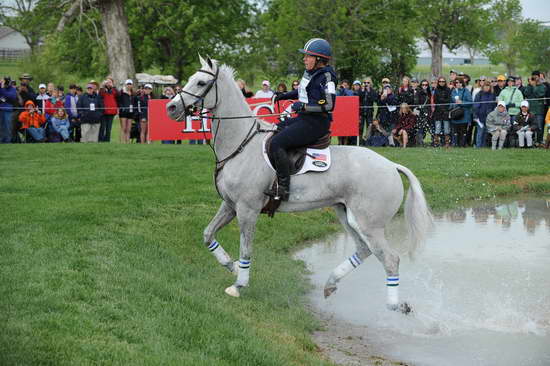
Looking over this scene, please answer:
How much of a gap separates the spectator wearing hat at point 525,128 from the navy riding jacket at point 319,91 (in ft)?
49.7

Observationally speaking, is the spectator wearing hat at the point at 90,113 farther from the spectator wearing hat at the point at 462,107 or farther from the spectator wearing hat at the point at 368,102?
the spectator wearing hat at the point at 462,107

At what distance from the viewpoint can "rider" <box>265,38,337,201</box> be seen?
824 cm

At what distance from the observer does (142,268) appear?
9133 mm

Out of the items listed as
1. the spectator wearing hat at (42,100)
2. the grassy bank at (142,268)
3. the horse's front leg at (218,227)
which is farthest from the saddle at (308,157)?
the spectator wearing hat at (42,100)

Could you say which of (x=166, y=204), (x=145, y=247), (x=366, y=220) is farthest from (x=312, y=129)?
(x=166, y=204)

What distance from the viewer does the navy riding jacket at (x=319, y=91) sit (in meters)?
8.22

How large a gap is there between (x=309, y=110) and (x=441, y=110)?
14.9m

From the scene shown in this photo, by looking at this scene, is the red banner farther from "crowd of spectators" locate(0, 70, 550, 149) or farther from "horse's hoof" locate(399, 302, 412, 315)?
"horse's hoof" locate(399, 302, 412, 315)

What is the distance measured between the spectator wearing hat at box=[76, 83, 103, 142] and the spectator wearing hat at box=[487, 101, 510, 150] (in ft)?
39.3

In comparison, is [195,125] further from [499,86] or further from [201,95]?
[201,95]

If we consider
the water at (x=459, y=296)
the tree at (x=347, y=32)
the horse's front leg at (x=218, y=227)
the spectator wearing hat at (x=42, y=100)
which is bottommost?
the water at (x=459, y=296)

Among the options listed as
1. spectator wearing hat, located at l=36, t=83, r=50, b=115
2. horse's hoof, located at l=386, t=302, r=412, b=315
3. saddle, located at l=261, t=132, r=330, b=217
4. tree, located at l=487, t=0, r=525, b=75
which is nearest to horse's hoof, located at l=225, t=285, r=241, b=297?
saddle, located at l=261, t=132, r=330, b=217

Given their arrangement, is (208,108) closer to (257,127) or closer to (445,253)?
(257,127)

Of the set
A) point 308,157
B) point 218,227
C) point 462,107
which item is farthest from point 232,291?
point 462,107
